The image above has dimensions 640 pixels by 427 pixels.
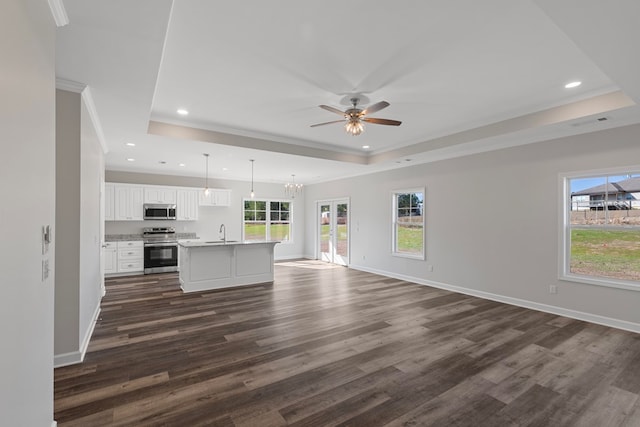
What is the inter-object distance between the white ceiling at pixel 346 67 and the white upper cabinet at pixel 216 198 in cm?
316

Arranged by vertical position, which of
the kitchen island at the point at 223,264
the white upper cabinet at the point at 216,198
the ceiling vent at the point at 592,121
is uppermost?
the ceiling vent at the point at 592,121

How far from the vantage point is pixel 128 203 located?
7367 mm

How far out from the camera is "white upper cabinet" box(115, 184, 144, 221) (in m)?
7.24

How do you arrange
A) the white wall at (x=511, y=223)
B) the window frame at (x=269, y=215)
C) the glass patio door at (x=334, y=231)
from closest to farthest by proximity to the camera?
the white wall at (x=511, y=223) → the glass patio door at (x=334, y=231) → the window frame at (x=269, y=215)

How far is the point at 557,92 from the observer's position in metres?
3.55

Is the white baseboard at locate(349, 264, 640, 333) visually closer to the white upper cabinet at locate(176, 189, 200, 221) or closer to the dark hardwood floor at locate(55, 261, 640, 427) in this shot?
the dark hardwood floor at locate(55, 261, 640, 427)

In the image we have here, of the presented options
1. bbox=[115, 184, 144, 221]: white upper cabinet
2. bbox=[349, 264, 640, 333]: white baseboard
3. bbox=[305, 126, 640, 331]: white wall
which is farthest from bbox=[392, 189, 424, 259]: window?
bbox=[115, 184, 144, 221]: white upper cabinet

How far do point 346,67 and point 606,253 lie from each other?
14.3 ft

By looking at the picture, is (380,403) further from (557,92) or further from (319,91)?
(557,92)

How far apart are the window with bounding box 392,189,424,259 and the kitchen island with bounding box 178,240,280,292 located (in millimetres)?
2988

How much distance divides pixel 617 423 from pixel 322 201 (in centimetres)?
815

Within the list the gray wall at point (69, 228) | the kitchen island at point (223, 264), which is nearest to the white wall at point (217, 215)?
the kitchen island at point (223, 264)

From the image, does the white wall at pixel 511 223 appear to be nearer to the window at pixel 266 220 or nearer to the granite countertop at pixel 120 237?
the window at pixel 266 220

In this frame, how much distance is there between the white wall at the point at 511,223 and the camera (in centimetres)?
410
